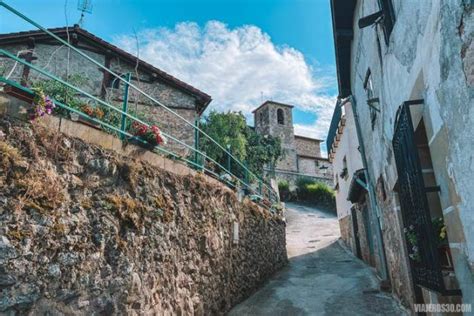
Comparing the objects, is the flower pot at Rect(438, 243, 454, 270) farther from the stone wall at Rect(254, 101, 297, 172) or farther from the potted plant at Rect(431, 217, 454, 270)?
the stone wall at Rect(254, 101, 297, 172)

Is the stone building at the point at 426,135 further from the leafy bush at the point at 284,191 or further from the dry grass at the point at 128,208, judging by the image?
the leafy bush at the point at 284,191

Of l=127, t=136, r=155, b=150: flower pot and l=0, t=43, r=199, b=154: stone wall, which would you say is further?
l=0, t=43, r=199, b=154: stone wall

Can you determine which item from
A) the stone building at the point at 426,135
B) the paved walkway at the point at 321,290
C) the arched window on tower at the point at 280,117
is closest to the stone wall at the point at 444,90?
the stone building at the point at 426,135

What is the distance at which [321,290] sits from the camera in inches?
318

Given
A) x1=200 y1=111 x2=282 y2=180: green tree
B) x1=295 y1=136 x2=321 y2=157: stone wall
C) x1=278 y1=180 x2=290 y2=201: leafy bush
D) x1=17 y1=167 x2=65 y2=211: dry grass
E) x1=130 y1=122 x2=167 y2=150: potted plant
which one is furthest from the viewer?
x1=295 y1=136 x2=321 y2=157: stone wall

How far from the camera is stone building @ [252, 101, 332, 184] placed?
112 ft

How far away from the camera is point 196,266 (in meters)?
5.56

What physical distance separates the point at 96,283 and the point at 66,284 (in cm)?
35

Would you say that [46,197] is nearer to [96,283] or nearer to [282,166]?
[96,283]

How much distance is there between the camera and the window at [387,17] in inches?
168

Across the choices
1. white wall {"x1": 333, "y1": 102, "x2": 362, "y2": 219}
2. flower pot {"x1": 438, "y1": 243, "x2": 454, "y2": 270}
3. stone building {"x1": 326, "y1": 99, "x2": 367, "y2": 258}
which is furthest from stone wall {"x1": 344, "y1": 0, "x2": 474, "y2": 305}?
stone building {"x1": 326, "y1": 99, "x2": 367, "y2": 258}

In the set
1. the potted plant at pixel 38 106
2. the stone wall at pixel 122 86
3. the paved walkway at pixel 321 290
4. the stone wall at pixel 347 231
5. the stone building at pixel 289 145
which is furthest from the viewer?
the stone building at pixel 289 145

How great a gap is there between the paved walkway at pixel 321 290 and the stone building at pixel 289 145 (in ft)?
62.9

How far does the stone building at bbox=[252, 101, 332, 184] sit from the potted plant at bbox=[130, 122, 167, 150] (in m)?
28.1
